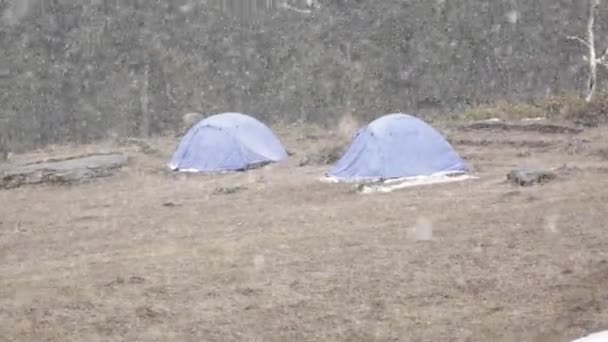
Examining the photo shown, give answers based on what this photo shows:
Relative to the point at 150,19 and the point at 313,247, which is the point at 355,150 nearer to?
the point at 313,247

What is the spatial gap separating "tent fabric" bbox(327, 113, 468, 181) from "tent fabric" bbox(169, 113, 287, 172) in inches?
113

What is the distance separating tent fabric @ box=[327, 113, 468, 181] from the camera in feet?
46.8

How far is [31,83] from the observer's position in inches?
1400


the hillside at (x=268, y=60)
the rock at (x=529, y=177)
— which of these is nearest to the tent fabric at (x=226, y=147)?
the rock at (x=529, y=177)

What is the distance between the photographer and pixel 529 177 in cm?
1286

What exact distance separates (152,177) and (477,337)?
11153 mm

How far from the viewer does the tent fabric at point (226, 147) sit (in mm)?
17109

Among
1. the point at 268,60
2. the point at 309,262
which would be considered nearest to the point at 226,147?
the point at 309,262

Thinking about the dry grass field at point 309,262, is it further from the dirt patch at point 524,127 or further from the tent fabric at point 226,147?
the dirt patch at point 524,127

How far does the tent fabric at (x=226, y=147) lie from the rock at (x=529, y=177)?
5.74 metres

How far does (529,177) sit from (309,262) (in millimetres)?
5142

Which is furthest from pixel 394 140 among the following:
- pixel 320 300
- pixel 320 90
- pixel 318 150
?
pixel 320 90

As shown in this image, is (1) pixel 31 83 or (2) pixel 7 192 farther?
(1) pixel 31 83

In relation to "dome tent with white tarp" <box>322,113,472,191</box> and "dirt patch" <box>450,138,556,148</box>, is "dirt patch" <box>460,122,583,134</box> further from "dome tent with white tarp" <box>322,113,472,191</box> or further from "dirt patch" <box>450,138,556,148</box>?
"dome tent with white tarp" <box>322,113,472,191</box>
